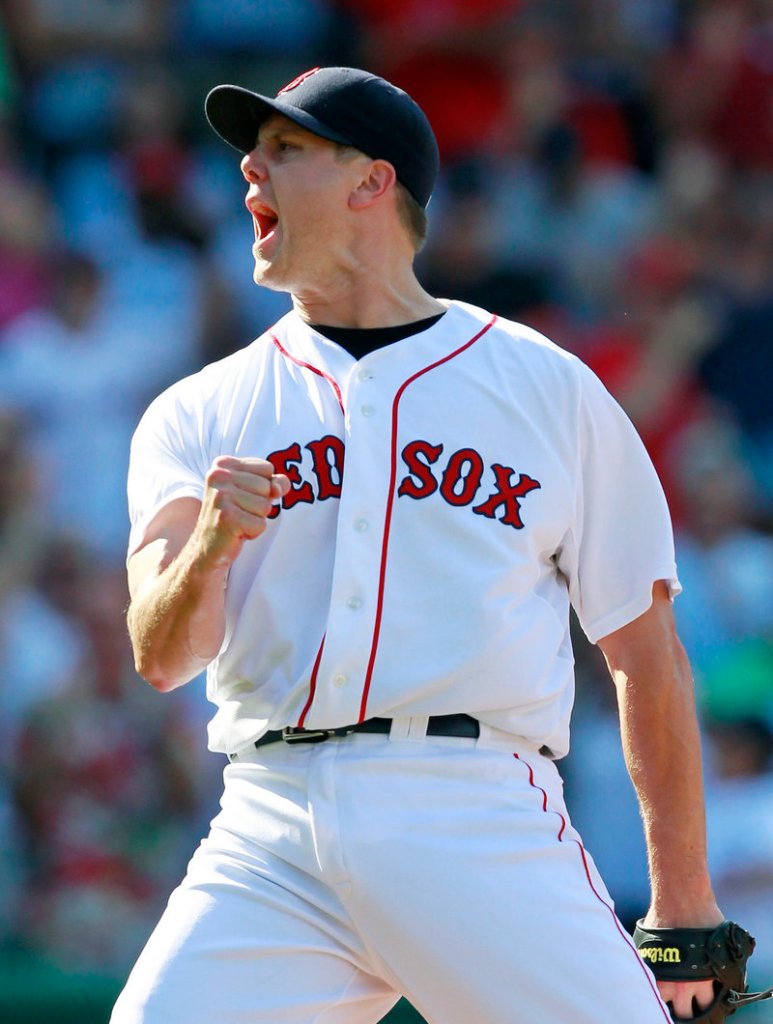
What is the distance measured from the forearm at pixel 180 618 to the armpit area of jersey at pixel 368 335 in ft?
1.74

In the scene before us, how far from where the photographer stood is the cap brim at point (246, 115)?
2.87 metres

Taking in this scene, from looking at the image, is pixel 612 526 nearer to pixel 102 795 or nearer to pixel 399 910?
pixel 399 910

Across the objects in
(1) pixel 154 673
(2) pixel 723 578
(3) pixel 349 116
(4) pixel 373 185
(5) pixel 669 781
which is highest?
(3) pixel 349 116

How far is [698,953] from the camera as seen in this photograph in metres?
2.62

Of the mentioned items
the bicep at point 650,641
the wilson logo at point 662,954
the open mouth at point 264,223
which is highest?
the open mouth at point 264,223

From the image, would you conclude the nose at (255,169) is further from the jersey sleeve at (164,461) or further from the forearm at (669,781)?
the forearm at (669,781)

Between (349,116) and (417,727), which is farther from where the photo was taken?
(349,116)

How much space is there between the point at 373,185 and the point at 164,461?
66 cm

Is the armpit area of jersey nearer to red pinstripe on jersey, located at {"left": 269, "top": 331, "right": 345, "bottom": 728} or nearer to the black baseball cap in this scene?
red pinstripe on jersey, located at {"left": 269, "top": 331, "right": 345, "bottom": 728}

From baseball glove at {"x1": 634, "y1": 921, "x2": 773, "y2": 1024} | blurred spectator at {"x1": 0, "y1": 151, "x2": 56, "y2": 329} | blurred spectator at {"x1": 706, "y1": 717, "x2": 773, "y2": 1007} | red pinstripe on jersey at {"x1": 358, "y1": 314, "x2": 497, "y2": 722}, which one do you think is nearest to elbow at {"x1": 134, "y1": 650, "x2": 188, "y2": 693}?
red pinstripe on jersey at {"x1": 358, "y1": 314, "x2": 497, "y2": 722}

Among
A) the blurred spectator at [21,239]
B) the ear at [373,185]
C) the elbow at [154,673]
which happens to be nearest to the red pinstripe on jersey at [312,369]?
the ear at [373,185]

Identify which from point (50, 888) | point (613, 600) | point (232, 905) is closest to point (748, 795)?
point (50, 888)

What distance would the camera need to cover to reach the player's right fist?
7.74 ft

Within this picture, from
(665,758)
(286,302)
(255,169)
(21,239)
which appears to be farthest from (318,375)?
(21,239)
